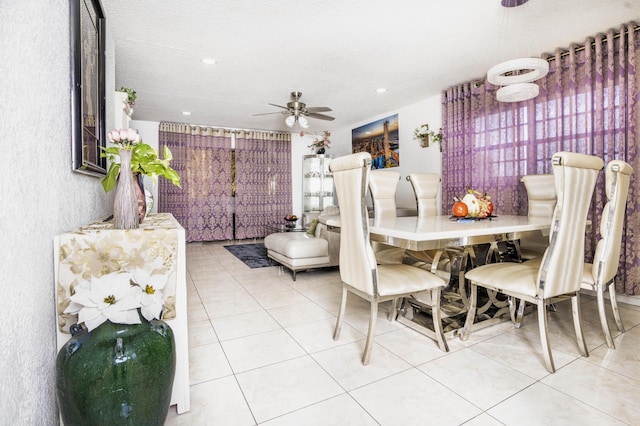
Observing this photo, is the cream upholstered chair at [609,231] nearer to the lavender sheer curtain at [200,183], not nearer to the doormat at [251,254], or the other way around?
the doormat at [251,254]

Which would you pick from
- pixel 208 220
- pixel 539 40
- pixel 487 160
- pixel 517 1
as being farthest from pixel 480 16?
pixel 208 220

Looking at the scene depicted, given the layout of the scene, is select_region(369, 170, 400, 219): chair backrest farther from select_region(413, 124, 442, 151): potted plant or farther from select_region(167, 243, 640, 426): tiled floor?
select_region(413, 124, 442, 151): potted plant

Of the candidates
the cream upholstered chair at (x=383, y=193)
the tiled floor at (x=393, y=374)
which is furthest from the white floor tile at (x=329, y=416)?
the cream upholstered chair at (x=383, y=193)

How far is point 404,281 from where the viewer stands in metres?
1.93

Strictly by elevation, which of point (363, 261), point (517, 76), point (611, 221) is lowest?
point (363, 261)

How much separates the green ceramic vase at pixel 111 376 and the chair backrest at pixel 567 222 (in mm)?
1955

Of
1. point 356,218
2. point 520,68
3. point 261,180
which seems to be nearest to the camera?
point 356,218

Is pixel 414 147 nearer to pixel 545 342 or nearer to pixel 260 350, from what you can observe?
pixel 545 342

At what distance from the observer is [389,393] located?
161cm

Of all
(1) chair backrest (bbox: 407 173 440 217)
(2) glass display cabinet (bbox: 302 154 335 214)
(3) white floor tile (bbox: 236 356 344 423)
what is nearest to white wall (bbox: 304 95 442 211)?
(1) chair backrest (bbox: 407 173 440 217)

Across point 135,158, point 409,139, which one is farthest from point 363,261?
point 409,139

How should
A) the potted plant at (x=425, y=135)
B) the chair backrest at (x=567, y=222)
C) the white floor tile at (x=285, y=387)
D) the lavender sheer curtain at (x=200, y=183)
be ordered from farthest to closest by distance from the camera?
the lavender sheer curtain at (x=200, y=183) < the potted plant at (x=425, y=135) < the chair backrest at (x=567, y=222) < the white floor tile at (x=285, y=387)

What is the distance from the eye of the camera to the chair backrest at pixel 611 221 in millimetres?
1983

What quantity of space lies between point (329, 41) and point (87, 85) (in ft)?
7.37
